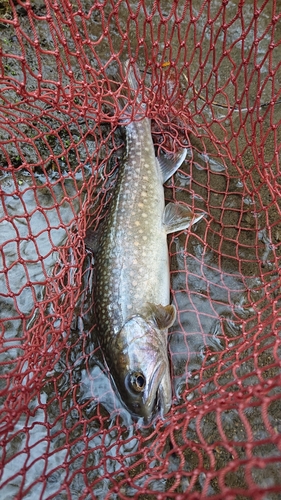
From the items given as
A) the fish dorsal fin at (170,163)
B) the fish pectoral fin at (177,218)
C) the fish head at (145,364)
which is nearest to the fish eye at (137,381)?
the fish head at (145,364)

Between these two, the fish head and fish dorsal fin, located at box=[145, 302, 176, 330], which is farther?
fish dorsal fin, located at box=[145, 302, 176, 330]

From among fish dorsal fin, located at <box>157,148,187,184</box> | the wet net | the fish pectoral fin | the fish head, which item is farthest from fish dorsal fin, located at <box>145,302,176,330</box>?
fish dorsal fin, located at <box>157,148,187,184</box>

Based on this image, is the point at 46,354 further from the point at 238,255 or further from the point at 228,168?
the point at 228,168

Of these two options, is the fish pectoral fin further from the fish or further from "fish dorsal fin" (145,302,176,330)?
"fish dorsal fin" (145,302,176,330)

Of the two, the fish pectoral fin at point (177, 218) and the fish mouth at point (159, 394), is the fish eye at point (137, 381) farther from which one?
the fish pectoral fin at point (177, 218)

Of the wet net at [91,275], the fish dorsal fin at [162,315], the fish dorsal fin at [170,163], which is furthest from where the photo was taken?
the fish dorsal fin at [170,163]

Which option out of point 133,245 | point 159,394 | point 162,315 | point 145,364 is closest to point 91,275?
point 133,245

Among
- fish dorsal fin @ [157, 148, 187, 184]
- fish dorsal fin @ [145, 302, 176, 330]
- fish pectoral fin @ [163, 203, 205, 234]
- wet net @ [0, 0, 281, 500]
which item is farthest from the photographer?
fish dorsal fin @ [157, 148, 187, 184]
